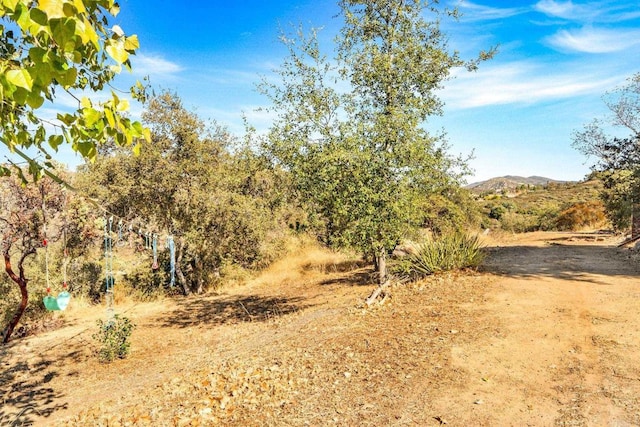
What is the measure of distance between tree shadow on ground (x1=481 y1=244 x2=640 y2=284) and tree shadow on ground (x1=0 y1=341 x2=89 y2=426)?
10534 millimetres

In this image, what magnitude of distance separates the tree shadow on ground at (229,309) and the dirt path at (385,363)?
13 centimetres

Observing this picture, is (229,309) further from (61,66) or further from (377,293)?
(61,66)

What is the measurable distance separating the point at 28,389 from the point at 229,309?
576cm

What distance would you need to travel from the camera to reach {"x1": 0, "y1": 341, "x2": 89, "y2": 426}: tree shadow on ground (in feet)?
22.7

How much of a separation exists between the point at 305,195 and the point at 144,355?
17.2 ft

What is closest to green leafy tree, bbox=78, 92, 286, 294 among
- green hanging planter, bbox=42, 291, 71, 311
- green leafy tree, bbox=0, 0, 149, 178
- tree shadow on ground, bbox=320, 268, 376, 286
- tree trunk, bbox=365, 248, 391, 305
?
tree shadow on ground, bbox=320, 268, 376, 286

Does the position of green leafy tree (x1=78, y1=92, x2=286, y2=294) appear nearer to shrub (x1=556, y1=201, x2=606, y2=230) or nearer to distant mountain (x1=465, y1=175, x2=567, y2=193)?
shrub (x1=556, y1=201, x2=606, y2=230)

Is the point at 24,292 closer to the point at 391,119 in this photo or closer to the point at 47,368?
the point at 47,368

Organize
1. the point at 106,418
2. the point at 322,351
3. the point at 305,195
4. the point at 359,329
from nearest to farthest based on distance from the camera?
the point at 106,418 → the point at 322,351 → the point at 359,329 → the point at 305,195

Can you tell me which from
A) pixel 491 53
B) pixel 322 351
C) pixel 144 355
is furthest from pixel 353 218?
pixel 144 355

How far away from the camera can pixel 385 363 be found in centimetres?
644

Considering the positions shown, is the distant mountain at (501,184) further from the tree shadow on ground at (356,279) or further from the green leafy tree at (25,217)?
the green leafy tree at (25,217)

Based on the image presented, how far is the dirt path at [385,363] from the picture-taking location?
5.11 metres

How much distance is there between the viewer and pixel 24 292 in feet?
36.8
